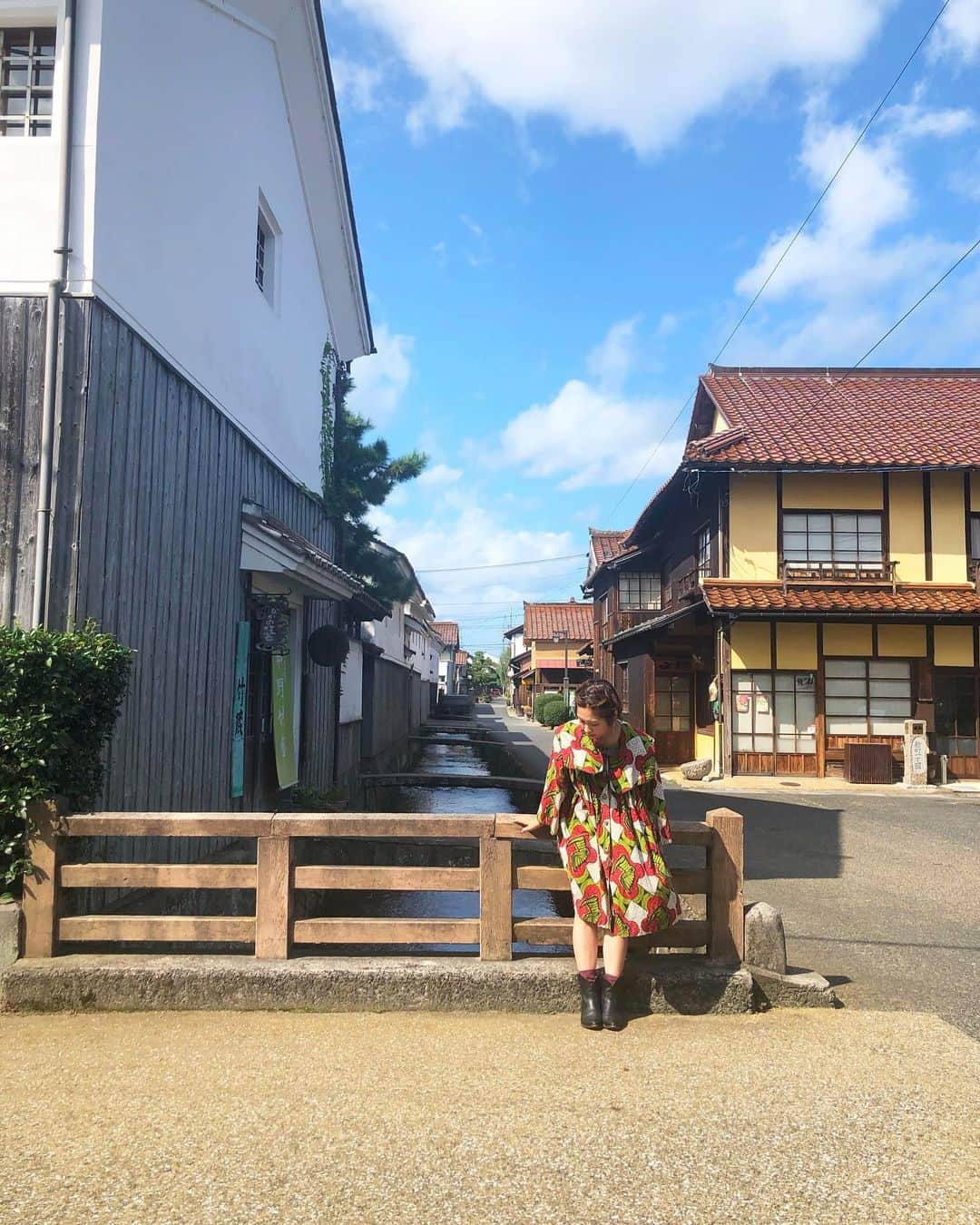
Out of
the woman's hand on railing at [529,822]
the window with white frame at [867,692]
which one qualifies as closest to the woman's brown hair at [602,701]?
the woman's hand on railing at [529,822]

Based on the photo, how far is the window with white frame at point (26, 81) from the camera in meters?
5.40

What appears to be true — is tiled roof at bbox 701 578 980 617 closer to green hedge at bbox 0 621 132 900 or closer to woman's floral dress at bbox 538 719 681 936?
woman's floral dress at bbox 538 719 681 936

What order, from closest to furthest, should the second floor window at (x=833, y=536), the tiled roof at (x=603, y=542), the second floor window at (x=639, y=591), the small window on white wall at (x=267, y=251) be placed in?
the small window on white wall at (x=267, y=251)
the second floor window at (x=833, y=536)
the second floor window at (x=639, y=591)
the tiled roof at (x=603, y=542)

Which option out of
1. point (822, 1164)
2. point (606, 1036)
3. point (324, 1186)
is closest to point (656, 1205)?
point (822, 1164)

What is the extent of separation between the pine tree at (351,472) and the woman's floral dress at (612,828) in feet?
28.3

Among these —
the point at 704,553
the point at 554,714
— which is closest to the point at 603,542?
the point at 554,714

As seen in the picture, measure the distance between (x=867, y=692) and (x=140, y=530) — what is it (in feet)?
47.3

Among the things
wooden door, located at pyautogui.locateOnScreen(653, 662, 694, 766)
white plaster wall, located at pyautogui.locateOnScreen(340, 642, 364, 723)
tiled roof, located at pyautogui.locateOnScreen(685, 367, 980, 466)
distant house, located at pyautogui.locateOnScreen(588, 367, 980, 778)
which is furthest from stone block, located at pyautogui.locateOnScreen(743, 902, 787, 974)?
wooden door, located at pyautogui.locateOnScreen(653, 662, 694, 766)

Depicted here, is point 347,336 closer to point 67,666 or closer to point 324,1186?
point 67,666

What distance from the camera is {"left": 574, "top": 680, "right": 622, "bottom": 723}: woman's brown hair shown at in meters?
4.04

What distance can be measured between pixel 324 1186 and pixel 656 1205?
3.46 ft

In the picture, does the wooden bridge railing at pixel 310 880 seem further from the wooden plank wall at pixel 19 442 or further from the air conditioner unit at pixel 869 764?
the air conditioner unit at pixel 869 764

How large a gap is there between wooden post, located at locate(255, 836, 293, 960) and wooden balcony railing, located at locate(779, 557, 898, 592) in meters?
13.7

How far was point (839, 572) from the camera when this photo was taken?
16.3 metres
